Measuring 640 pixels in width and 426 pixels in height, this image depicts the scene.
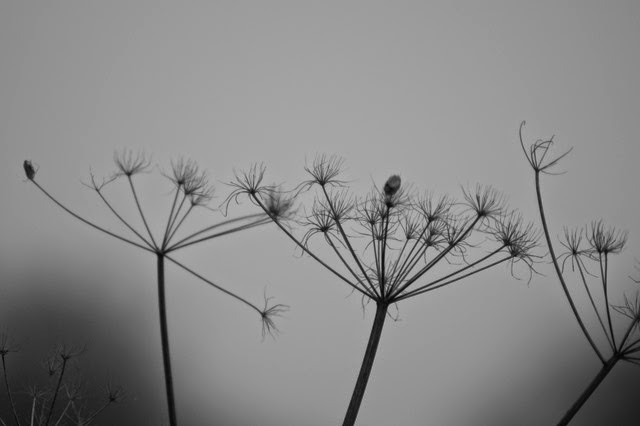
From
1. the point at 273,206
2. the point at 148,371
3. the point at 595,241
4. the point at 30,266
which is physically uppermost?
the point at 595,241

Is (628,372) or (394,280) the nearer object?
(394,280)

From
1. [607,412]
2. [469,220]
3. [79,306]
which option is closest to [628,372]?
[607,412]

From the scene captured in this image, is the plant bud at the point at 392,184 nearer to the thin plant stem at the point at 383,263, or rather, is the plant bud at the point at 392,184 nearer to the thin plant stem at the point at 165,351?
the thin plant stem at the point at 383,263

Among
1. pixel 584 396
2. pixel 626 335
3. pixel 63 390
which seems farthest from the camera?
pixel 63 390

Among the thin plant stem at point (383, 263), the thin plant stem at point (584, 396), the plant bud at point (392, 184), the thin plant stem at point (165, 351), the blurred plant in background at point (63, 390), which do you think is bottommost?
the blurred plant in background at point (63, 390)

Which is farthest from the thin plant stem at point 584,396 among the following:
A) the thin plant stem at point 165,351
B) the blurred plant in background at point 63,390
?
the blurred plant in background at point 63,390

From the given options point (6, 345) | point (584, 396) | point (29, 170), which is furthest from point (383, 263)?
point (6, 345)

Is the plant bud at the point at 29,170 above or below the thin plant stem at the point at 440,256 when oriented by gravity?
below

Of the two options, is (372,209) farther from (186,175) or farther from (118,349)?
(118,349)

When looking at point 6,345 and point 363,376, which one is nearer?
point 363,376

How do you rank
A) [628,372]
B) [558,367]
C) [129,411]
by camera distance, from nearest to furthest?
[129,411] → [628,372] → [558,367]

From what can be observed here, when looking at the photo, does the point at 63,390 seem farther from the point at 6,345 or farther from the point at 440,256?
the point at 440,256

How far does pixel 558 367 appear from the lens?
135 inches

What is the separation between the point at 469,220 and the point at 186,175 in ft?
3.26
